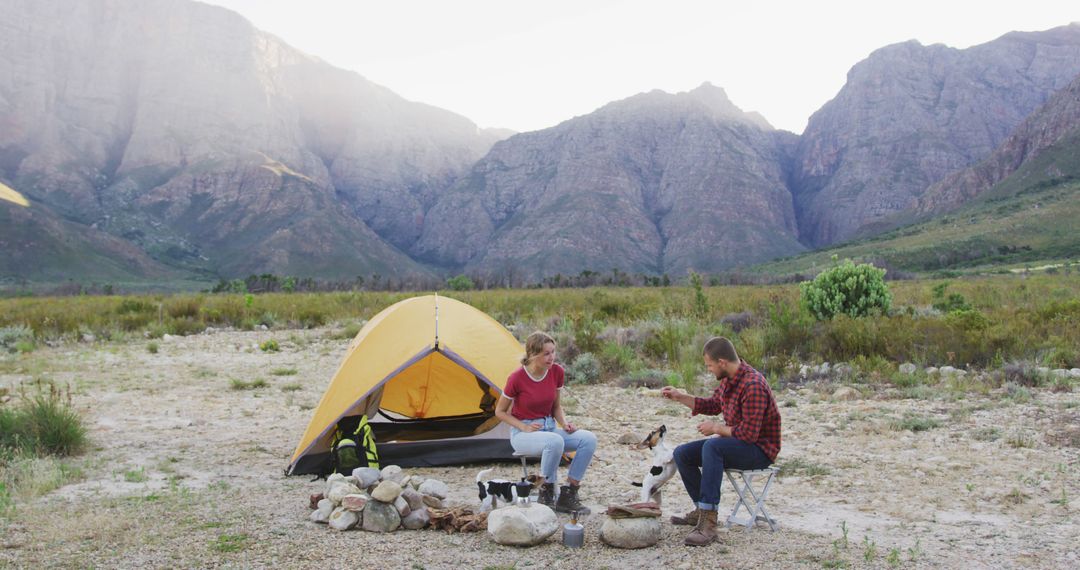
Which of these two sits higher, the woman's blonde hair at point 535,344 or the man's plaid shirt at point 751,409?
the woman's blonde hair at point 535,344

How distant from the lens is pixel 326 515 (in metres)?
5.45

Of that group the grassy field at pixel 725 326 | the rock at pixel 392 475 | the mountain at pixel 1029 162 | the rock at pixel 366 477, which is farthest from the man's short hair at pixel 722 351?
the mountain at pixel 1029 162

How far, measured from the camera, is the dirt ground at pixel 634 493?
464cm

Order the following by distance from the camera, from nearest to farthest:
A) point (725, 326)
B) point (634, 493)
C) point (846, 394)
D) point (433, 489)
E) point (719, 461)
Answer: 1. point (719, 461)
2. point (433, 489)
3. point (634, 493)
4. point (846, 394)
5. point (725, 326)

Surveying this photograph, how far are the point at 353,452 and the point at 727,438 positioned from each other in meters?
3.72

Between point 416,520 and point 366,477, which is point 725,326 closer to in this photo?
point 366,477

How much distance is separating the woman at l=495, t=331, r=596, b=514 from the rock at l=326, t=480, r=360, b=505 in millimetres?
1272

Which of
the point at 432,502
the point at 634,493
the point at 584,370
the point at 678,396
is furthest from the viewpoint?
the point at 584,370

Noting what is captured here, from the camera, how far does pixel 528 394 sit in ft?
19.4

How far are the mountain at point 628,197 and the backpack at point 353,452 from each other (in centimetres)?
9361

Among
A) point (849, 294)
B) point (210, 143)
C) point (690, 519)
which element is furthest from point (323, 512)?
point (210, 143)

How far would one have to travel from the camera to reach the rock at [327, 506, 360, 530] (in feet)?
17.3

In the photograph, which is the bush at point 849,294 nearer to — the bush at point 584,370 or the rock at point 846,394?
the rock at point 846,394

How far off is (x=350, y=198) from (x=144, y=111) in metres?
42.3
